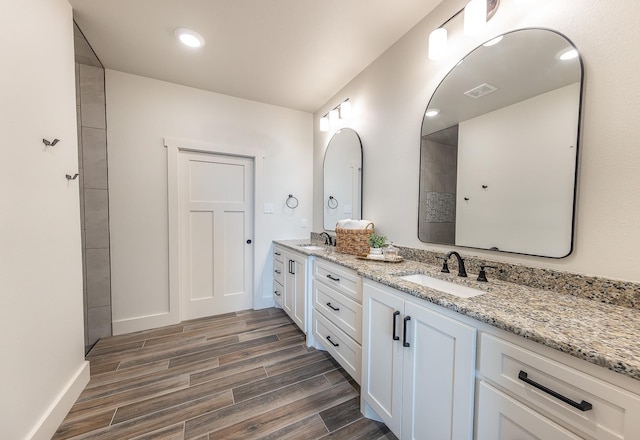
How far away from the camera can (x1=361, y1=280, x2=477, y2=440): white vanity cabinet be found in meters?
0.90

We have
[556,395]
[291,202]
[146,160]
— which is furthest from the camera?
[291,202]

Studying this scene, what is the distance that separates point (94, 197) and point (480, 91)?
3.19 meters

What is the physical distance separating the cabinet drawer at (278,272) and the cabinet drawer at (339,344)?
30.9 inches

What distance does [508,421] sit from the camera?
0.77m

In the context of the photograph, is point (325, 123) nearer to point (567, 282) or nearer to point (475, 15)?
point (475, 15)

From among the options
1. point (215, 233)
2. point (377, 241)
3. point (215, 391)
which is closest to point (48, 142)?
point (215, 233)

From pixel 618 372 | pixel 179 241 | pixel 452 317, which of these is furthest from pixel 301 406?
pixel 179 241

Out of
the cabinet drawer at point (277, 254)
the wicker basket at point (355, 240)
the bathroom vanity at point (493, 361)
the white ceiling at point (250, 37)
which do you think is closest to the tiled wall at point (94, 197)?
the white ceiling at point (250, 37)

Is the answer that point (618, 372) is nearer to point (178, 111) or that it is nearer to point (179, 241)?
point (179, 241)

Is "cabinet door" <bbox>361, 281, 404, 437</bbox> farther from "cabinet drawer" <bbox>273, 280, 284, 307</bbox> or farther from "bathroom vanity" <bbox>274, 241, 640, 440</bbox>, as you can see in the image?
"cabinet drawer" <bbox>273, 280, 284, 307</bbox>

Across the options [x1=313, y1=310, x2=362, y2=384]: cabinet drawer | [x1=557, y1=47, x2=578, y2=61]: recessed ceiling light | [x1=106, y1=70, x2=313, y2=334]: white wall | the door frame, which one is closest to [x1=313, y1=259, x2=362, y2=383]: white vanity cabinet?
[x1=313, y1=310, x2=362, y2=384]: cabinet drawer

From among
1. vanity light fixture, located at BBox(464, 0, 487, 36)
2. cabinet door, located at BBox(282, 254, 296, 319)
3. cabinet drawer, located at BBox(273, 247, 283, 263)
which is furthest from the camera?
cabinet drawer, located at BBox(273, 247, 283, 263)

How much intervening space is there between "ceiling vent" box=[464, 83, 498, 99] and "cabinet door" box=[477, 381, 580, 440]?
147 centimetres

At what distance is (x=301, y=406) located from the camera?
1504 millimetres
